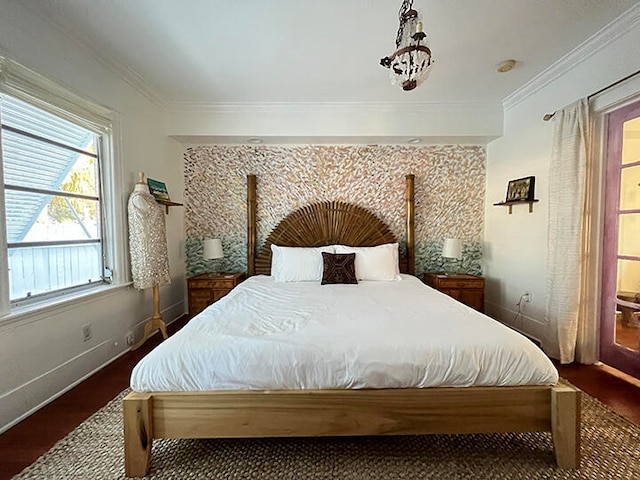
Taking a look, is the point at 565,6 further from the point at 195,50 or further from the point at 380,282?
the point at 195,50

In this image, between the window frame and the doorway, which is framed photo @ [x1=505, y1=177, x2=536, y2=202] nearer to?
the doorway

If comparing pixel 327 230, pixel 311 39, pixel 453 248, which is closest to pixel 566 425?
pixel 453 248

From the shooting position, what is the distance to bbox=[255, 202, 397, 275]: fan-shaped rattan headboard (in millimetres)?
3602

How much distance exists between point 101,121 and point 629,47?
4.09 metres

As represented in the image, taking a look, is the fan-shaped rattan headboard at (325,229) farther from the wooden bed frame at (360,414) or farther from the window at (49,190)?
the wooden bed frame at (360,414)

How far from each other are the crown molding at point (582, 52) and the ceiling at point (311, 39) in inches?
2.0

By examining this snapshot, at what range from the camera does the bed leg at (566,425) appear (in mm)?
1346

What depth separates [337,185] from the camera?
3.69 m

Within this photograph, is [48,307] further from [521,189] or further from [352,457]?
[521,189]

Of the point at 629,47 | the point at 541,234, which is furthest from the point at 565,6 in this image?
the point at 541,234

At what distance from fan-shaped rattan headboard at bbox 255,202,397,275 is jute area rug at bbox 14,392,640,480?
2225mm

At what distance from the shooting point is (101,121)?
8.01 feet

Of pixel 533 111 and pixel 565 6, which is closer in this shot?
pixel 565 6

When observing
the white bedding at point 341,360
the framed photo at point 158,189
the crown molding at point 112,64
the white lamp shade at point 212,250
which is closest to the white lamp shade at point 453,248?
the white bedding at point 341,360
